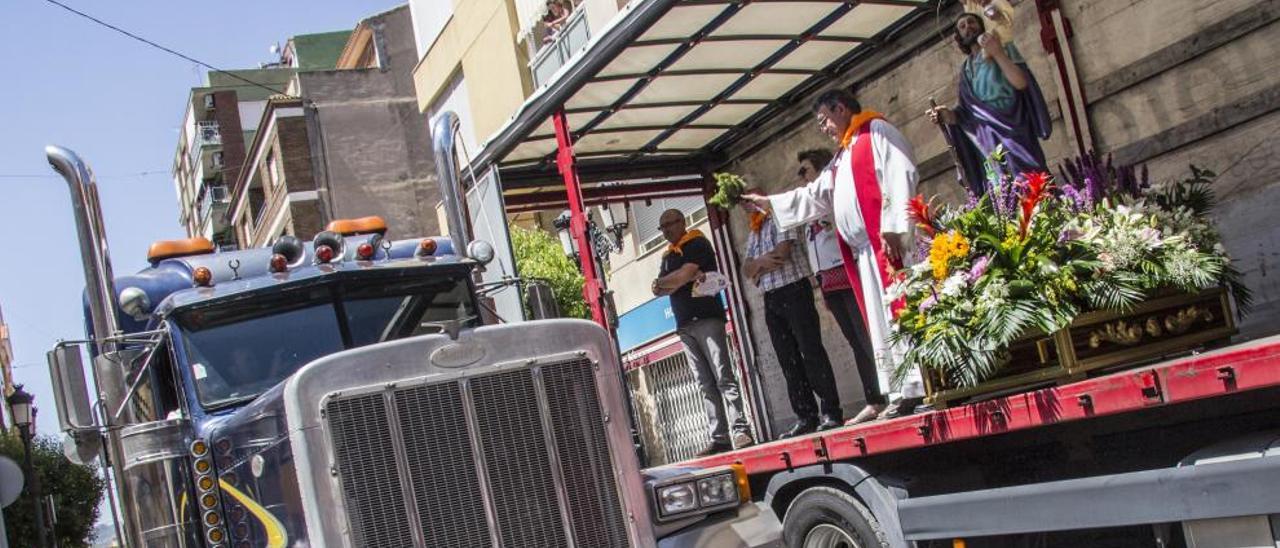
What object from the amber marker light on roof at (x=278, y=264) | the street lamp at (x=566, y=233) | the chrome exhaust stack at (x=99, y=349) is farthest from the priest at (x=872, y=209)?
the street lamp at (x=566, y=233)

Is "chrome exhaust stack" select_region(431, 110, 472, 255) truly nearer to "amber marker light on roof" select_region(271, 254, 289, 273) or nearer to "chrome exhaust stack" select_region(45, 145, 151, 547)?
"amber marker light on roof" select_region(271, 254, 289, 273)

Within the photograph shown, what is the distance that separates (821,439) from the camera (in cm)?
631

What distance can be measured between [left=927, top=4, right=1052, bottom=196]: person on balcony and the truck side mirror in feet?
15.3

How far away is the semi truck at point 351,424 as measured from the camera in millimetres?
4996

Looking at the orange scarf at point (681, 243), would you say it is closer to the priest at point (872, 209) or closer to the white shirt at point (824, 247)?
the white shirt at point (824, 247)

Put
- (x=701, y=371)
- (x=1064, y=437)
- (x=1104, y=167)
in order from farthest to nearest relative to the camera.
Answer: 1. (x=701, y=371)
2. (x=1104, y=167)
3. (x=1064, y=437)

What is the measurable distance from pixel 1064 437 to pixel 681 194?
22.8 feet

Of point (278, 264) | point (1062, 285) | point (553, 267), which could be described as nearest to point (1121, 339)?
point (1062, 285)

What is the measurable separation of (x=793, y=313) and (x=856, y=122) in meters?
1.70

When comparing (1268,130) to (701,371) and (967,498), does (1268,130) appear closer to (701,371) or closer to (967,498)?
(967,498)

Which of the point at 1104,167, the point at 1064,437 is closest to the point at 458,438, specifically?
the point at 1064,437

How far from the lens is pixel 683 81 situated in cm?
967

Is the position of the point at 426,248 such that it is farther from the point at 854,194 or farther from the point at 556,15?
the point at 556,15

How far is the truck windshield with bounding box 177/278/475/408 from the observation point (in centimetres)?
620
